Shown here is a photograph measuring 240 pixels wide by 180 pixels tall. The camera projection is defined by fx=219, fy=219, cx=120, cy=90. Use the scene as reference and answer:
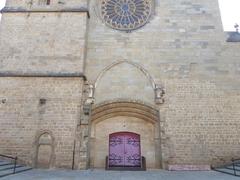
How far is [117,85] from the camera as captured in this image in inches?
356

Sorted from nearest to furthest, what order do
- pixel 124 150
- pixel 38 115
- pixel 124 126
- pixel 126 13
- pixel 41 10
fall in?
pixel 38 115 < pixel 124 150 < pixel 124 126 < pixel 41 10 < pixel 126 13

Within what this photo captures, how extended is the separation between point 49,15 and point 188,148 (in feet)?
26.3

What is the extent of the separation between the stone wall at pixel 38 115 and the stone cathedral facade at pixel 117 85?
0.04 m

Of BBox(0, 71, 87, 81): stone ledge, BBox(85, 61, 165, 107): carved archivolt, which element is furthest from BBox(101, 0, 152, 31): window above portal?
BBox(0, 71, 87, 81): stone ledge

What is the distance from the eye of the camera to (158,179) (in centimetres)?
582

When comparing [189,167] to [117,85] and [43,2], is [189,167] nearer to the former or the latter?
[117,85]

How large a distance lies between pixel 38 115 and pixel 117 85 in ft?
10.7

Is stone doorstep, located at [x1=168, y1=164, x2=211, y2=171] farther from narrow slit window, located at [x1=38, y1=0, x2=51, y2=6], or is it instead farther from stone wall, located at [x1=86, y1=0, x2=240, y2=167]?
narrow slit window, located at [x1=38, y1=0, x2=51, y2=6]

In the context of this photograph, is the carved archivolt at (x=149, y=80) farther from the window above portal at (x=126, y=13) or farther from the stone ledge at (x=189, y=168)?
the stone ledge at (x=189, y=168)

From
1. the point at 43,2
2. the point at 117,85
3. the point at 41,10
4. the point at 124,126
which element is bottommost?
the point at 124,126

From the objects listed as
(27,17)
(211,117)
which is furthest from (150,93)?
(27,17)

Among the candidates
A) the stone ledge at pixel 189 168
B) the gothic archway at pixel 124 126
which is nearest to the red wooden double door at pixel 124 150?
the gothic archway at pixel 124 126

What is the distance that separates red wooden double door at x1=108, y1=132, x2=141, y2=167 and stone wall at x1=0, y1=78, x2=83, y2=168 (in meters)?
1.78

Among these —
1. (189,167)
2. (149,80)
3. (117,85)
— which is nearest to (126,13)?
(149,80)
